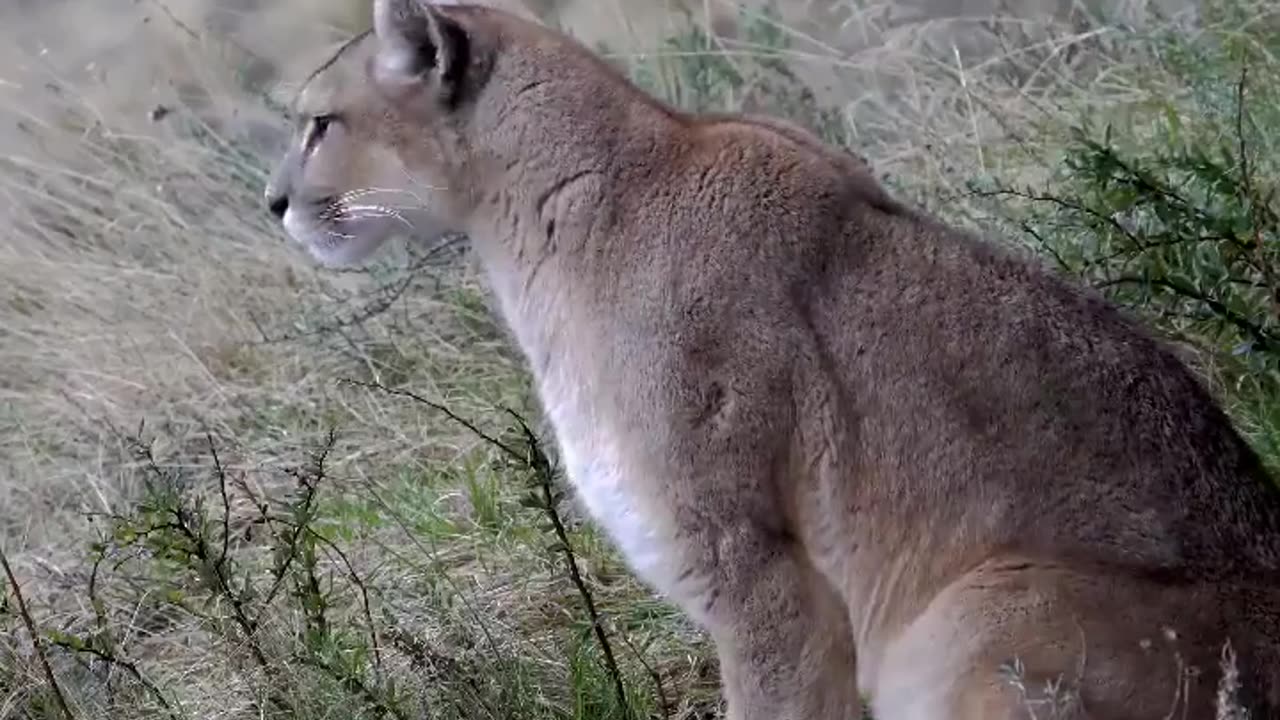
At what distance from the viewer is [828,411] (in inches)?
147

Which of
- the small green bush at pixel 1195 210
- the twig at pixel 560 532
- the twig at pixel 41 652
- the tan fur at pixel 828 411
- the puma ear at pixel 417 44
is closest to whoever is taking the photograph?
the tan fur at pixel 828 411

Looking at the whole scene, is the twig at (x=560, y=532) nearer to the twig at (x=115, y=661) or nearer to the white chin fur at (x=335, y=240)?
the white chin fur at (x=335, y=240)

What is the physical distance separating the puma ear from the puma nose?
0.43 m

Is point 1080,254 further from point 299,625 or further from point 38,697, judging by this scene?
point 38,697

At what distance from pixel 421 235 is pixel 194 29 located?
568 centimetres

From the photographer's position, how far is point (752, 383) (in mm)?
3717

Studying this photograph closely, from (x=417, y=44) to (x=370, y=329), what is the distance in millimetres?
3155

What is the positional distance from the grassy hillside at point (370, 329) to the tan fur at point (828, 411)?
18.9 inches

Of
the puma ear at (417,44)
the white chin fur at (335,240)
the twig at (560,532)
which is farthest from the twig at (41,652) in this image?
the puma ear at (417,44)

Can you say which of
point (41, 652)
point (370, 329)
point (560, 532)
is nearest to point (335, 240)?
point (560, 532)

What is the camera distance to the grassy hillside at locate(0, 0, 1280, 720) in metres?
4.65

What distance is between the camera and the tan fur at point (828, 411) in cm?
346

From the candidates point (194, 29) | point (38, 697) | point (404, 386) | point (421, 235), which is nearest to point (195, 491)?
point (404, 386)

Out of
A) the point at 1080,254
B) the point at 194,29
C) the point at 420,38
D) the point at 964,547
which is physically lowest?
the point at 964,547
